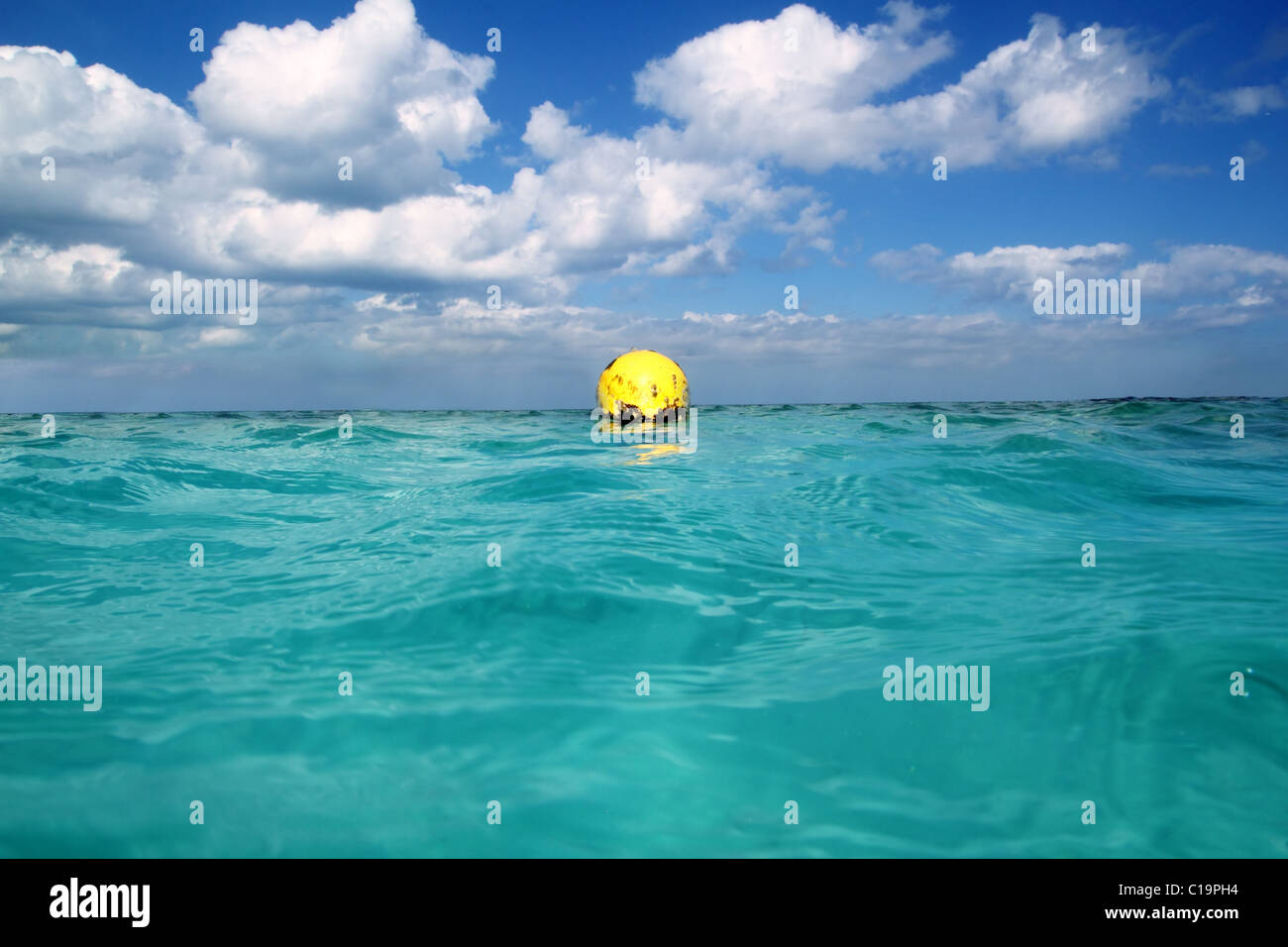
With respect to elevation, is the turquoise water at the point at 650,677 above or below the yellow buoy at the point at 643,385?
below

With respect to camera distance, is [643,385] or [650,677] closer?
[650,677]

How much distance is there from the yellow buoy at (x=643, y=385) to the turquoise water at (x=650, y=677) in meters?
5.81

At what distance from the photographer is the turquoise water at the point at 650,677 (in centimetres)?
254

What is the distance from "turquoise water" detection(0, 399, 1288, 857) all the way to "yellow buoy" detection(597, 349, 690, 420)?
229 inches

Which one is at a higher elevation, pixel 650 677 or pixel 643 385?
pixel 643 385

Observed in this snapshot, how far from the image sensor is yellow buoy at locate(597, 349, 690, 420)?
44.0 feet

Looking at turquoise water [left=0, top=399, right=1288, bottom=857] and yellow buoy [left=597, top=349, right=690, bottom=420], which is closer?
turquoise water [left=0, top=399, right=1288, bottom=857]

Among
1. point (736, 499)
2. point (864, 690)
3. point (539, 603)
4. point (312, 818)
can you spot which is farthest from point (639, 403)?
point (312, 818)

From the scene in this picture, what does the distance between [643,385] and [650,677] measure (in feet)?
32.9

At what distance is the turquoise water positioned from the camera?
2.54 m

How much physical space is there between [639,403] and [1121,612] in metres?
9.93

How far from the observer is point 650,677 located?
3693 mm

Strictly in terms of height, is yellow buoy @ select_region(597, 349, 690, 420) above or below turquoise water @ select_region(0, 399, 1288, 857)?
above

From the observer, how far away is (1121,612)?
4305 mm
